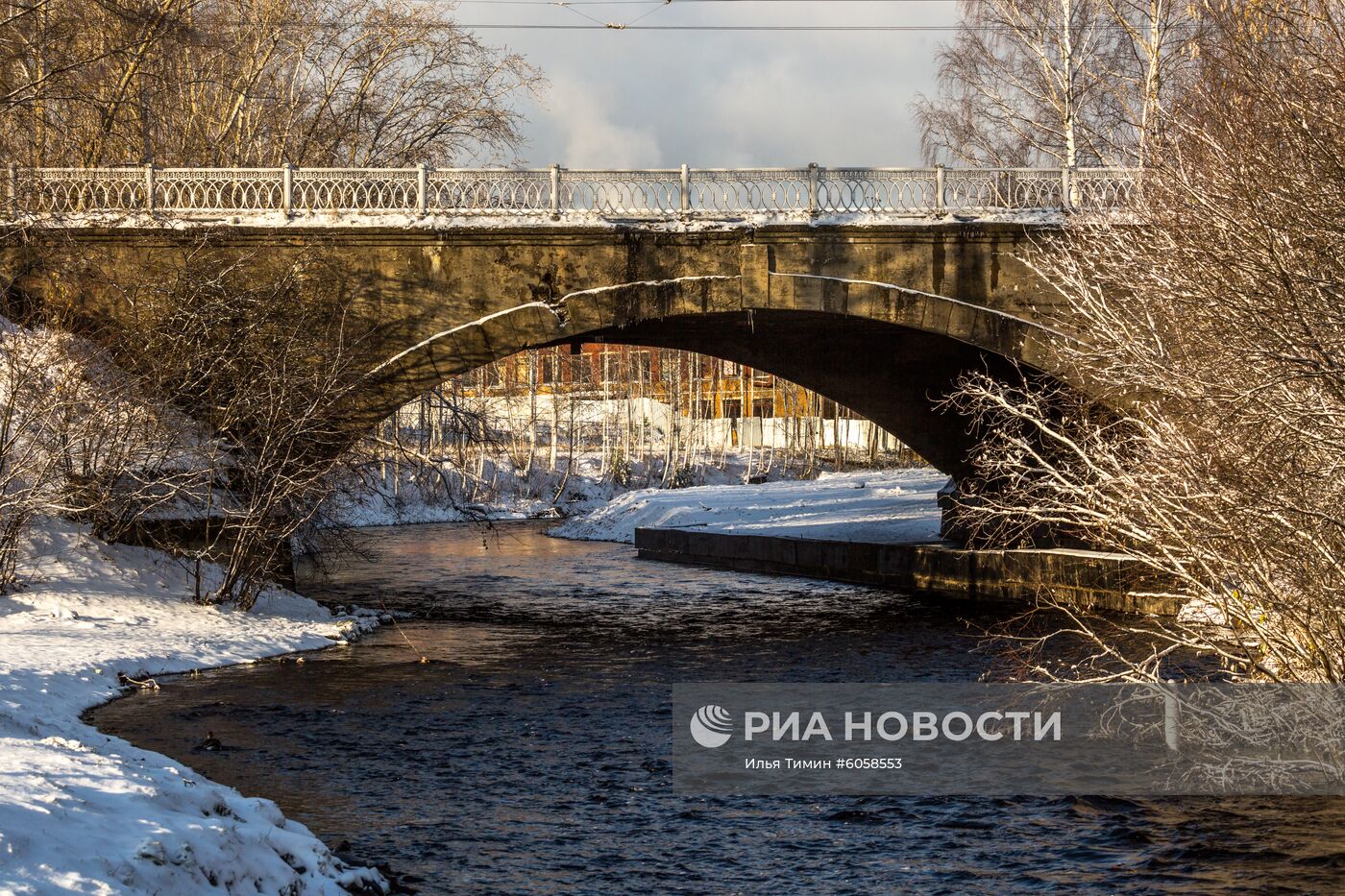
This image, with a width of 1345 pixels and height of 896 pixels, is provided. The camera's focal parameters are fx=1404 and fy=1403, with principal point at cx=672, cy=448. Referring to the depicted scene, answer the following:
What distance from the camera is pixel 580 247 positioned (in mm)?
19016

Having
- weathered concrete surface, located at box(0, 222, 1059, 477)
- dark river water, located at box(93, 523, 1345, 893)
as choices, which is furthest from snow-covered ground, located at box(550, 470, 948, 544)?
dark river water, located at box(93, 523, 1345, 893)

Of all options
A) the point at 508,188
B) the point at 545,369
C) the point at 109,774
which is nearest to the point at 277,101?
the point at 508,188

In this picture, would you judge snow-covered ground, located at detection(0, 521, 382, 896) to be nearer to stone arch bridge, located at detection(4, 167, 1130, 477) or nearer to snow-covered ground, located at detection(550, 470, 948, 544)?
stone arch bridge, located at detection(4, 167, 1130, 477)

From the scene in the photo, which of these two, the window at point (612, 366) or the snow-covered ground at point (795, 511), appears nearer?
the snow-covered ground at point (795, 511)

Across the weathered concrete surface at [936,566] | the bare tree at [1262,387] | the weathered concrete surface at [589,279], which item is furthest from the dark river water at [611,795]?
the weathered concrete surface at [589,279]

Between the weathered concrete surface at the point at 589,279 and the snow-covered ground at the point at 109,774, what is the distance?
4388 millimetres

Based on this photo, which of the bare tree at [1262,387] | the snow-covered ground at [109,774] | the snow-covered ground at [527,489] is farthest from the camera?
the snow-covered ground at [527,489]

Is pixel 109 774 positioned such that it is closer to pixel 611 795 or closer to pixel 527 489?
pixel 611 795

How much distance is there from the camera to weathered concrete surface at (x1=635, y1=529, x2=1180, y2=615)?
2005cm

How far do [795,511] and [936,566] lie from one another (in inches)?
406

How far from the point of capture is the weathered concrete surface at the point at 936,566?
20.0 m

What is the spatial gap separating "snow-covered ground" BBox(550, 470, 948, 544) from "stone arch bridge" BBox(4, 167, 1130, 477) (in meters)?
Result: 7.86

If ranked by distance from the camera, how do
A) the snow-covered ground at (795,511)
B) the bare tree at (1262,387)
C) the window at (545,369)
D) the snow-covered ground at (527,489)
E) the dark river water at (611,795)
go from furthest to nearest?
the window at (545,369)
the snow-covered ground at (527,489)
the snow-covered ground at (795,511)
the bare tree at (1262,387)
the dark river water at (611,795)

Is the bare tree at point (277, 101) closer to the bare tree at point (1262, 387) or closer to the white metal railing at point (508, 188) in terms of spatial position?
the white metal railing at point (508, 188)
